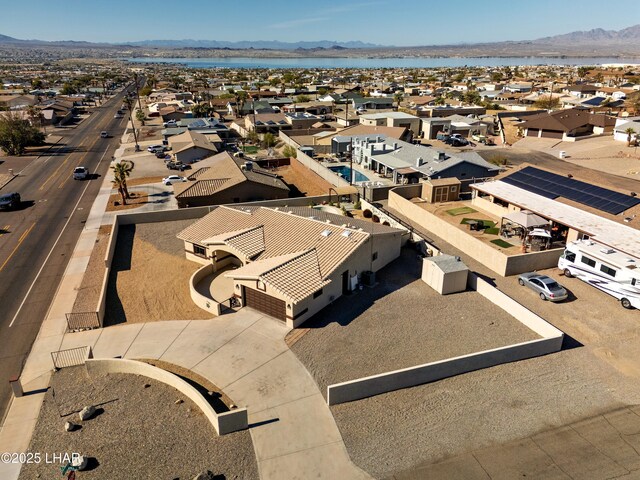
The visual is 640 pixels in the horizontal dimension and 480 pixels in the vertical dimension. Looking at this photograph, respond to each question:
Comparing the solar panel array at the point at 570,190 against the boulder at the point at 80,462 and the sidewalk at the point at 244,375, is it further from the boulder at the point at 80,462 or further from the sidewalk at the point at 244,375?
the boulder at the point at 80,462

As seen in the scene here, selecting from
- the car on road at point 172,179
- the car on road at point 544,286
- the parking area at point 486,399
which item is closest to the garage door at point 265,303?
the parking area at point 486,399

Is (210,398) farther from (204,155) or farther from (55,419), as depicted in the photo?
(204,155)

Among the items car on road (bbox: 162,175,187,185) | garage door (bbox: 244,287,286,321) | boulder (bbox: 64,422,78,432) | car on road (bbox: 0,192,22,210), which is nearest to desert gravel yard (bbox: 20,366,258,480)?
boulder (bbox: 64,422,78,432)

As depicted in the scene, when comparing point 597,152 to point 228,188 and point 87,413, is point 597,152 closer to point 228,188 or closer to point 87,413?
point 228,188

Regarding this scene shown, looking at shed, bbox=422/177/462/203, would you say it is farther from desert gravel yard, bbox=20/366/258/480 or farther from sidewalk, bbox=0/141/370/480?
desert gravel yard, bbox=20/366/258/480

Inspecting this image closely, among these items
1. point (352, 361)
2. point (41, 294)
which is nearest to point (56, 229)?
point (41, 294)
